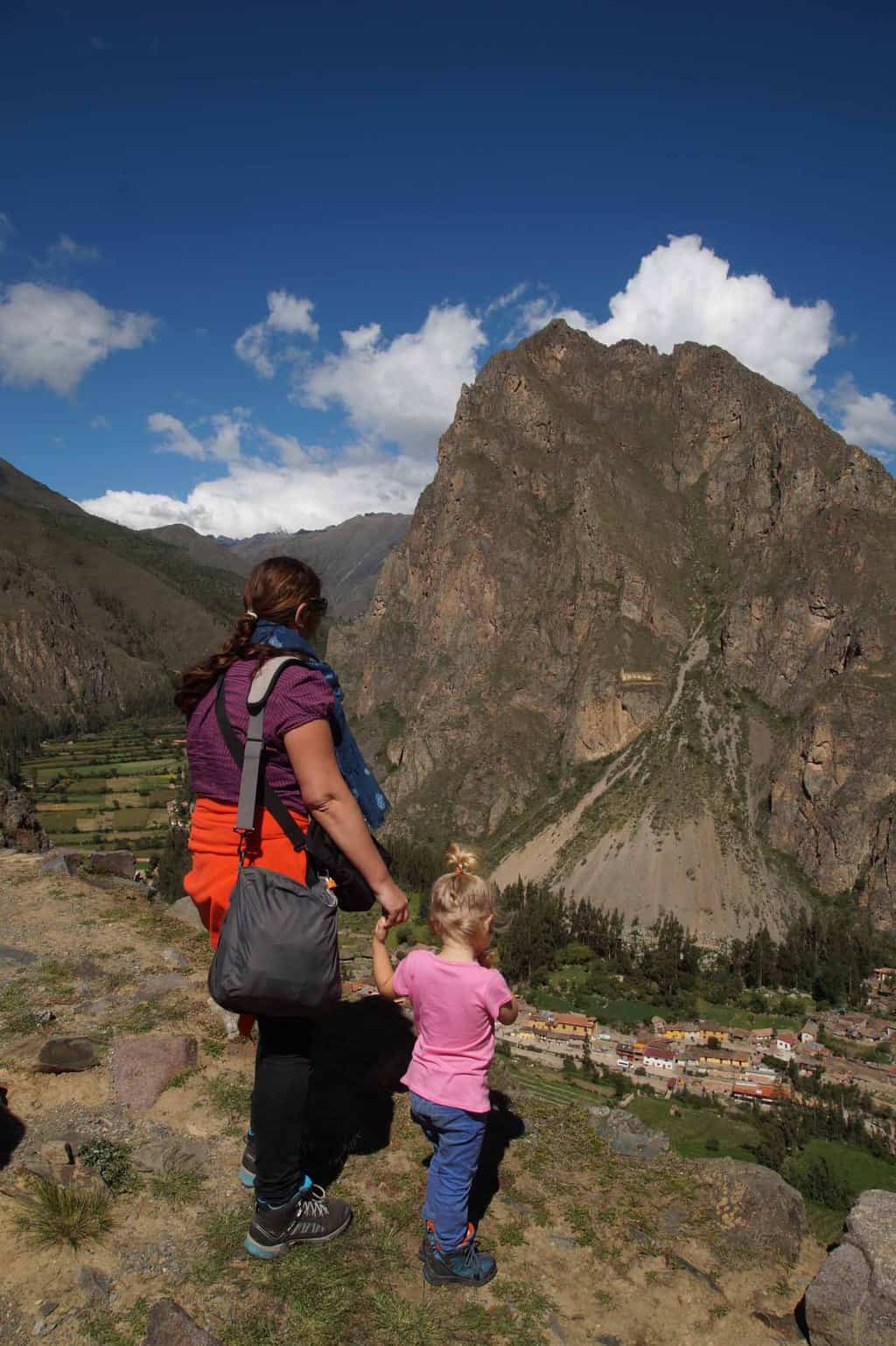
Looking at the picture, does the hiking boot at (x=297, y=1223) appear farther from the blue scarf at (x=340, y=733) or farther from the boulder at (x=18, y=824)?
the boulder at (x=18, y=824)

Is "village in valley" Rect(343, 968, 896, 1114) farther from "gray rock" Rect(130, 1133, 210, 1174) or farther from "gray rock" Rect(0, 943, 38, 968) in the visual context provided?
"gray rock" Rect(130, 1133, 210, 1174)

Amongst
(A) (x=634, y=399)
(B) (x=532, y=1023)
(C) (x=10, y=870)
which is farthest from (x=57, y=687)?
(C) (x=10, y=870)

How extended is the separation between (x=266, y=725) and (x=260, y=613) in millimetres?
964

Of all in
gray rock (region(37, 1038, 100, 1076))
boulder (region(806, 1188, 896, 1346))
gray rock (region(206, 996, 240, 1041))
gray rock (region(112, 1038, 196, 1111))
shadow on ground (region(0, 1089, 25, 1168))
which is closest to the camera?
boulder (region(806, 1188, 896, 1346))

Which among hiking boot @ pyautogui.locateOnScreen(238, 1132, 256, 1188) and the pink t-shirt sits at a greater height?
the pink t-shirt

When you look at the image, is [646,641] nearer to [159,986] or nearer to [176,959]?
[176,959]

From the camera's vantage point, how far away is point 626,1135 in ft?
25.3

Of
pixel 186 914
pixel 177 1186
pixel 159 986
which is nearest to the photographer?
pixel 177 1186

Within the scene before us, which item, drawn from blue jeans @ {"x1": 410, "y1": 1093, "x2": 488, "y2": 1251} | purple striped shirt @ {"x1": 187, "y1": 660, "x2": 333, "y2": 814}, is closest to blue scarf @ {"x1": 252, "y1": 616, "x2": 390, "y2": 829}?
purple striped shirt @ {"x1": 187, "y1": 660, "x2": 333, "y2": 814}

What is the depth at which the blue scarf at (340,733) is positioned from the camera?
15.1 ft

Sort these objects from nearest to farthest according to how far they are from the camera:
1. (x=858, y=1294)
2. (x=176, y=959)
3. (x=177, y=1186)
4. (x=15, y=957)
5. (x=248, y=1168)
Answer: (x=858, y=1294) < (x=177, y=1186) < (x=248, y=1168) < (x=15, y=957) < (x=176, y=959)

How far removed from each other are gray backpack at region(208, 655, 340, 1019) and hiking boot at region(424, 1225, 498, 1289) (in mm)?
2163

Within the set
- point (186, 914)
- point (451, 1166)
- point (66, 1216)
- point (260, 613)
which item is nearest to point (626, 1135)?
point (451, 1166)

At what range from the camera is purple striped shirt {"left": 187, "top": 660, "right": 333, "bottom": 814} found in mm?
4293
